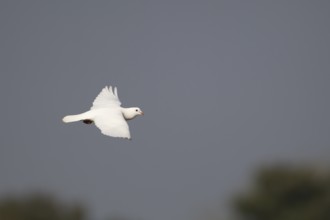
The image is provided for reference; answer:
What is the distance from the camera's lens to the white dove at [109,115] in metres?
17.3

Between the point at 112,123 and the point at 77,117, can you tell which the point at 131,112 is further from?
the point at 112,123

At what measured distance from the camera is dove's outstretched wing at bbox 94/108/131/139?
56.1ft

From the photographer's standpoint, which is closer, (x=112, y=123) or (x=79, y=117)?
(x=112, y=123)

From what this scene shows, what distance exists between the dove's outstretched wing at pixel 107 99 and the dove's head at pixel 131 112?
2.06ft

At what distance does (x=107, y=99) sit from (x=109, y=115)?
11.1 ft

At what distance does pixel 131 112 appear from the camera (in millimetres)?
20812

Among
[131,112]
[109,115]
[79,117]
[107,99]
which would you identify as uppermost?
[107,99]

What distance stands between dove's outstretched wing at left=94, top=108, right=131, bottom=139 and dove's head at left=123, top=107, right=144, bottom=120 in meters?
1.11

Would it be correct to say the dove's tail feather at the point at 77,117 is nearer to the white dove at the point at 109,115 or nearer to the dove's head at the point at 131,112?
the white dove at the point at 109,115

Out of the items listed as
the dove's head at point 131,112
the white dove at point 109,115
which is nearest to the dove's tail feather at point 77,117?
the white dove at point 109,115

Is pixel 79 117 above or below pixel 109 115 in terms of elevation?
above

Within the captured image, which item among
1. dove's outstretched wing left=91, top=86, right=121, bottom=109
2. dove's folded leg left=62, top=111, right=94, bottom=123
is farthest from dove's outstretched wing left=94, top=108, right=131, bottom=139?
dove's outstretched wing left=91, top=86, right=121, bottom=109

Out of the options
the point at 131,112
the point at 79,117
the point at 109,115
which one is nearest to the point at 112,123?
the point at 109,115

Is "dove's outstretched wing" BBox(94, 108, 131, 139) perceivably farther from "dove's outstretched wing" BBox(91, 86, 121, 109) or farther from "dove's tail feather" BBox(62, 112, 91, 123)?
"dove's outstretched wing" BBox(91, 86, 121, 109)
